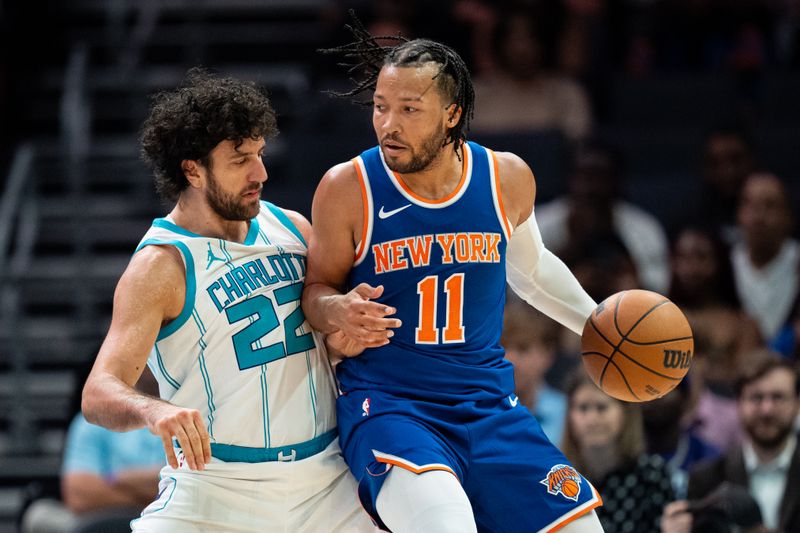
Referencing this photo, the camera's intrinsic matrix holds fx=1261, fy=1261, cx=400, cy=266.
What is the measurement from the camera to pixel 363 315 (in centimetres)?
383

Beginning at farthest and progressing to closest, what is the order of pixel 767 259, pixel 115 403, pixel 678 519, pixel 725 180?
pixel 725 180 < pixel 767 259 < pixel 678 519 < pixel 115 403

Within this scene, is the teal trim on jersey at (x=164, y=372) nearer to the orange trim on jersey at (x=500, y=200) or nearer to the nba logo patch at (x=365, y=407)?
the nba logo patch at (x=365, y=407)

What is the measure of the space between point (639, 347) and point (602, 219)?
3768mm

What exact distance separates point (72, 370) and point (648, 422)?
165 inches

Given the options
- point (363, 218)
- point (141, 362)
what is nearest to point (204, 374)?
point (141, 362)

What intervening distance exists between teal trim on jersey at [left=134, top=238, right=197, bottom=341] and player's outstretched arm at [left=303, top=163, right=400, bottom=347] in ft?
1.23

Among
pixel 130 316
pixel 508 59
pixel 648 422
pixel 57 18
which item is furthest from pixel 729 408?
pixel 57 18

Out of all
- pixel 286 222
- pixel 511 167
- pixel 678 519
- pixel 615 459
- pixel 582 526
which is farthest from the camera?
pixel 615 459

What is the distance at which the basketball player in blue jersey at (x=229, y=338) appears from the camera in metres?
4.04

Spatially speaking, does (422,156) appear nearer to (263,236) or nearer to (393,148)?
(393,148)

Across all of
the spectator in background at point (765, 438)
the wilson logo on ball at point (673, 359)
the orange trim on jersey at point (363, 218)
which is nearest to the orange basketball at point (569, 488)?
the wilson logo on ball at point (673, 359)

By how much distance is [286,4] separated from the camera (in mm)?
10539

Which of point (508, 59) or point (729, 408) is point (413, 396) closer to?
point (729, 408)

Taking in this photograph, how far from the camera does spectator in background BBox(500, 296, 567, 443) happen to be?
6699 millimetres
